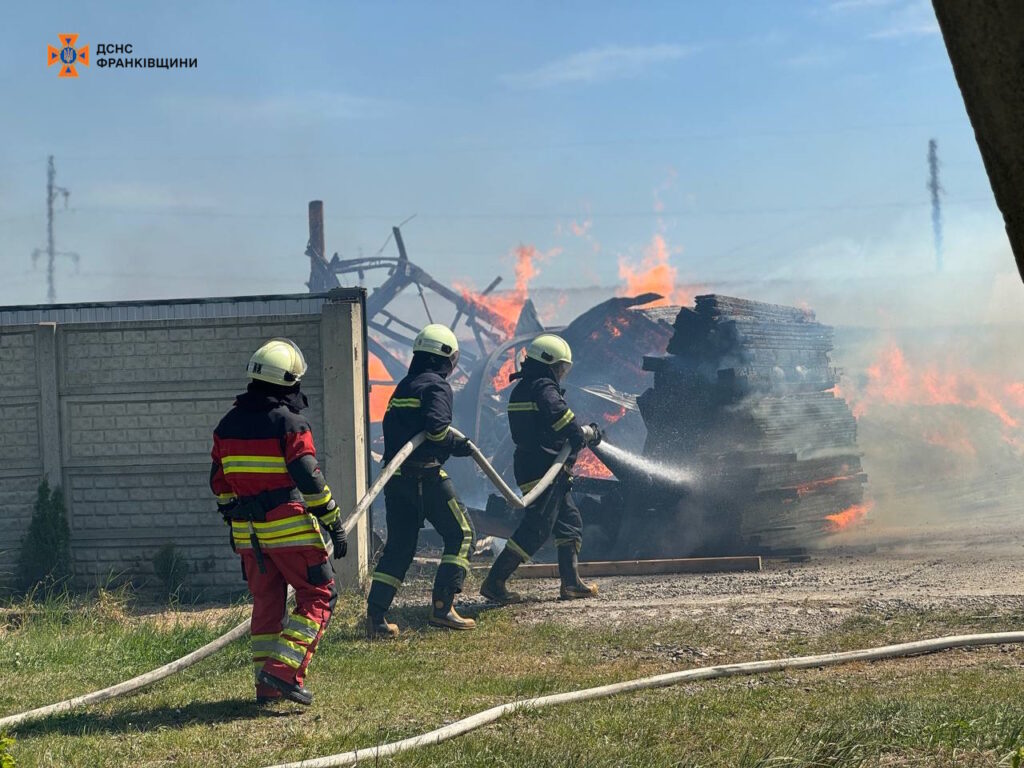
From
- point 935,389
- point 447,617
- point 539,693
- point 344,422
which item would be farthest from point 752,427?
point 935,389

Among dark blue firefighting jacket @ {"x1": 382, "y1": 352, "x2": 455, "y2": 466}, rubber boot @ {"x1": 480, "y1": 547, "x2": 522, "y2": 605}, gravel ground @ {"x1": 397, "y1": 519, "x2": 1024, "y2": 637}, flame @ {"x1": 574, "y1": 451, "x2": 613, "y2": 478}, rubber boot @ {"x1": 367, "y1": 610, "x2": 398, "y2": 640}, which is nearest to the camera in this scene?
gravel ground @ {"x1": 397, "y1": 519, "x2": 1024, "y2": 637}

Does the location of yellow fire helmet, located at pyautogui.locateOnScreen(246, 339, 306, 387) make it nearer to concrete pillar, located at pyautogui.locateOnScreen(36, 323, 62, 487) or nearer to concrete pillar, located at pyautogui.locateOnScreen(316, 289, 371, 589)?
concrete pillar, located at pyautogui.locateOnScreen(316, 289, 371, 589)

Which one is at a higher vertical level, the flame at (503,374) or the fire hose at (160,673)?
the flame at (503,374)

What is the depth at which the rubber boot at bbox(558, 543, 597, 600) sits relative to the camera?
402 inches

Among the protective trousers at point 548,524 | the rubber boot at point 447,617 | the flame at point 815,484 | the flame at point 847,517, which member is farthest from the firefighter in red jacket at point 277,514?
the flame at point 847,517

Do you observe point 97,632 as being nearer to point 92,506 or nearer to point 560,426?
point 92,506

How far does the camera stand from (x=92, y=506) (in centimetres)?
1157

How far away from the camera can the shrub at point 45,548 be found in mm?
11234

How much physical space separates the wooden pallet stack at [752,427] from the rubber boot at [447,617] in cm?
483

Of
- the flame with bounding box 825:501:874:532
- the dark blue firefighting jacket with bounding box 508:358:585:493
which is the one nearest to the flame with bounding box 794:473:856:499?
the flame with bounding box 825:501:874:532

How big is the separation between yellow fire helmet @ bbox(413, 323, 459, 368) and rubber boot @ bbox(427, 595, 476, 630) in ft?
6.03

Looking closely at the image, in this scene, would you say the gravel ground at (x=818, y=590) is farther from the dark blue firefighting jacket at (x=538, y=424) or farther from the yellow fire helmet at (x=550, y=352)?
the yellow fire helmet at (x=550, y=352)

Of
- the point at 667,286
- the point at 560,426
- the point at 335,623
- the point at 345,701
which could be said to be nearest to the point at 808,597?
the point at 560,426

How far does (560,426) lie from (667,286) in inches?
744
